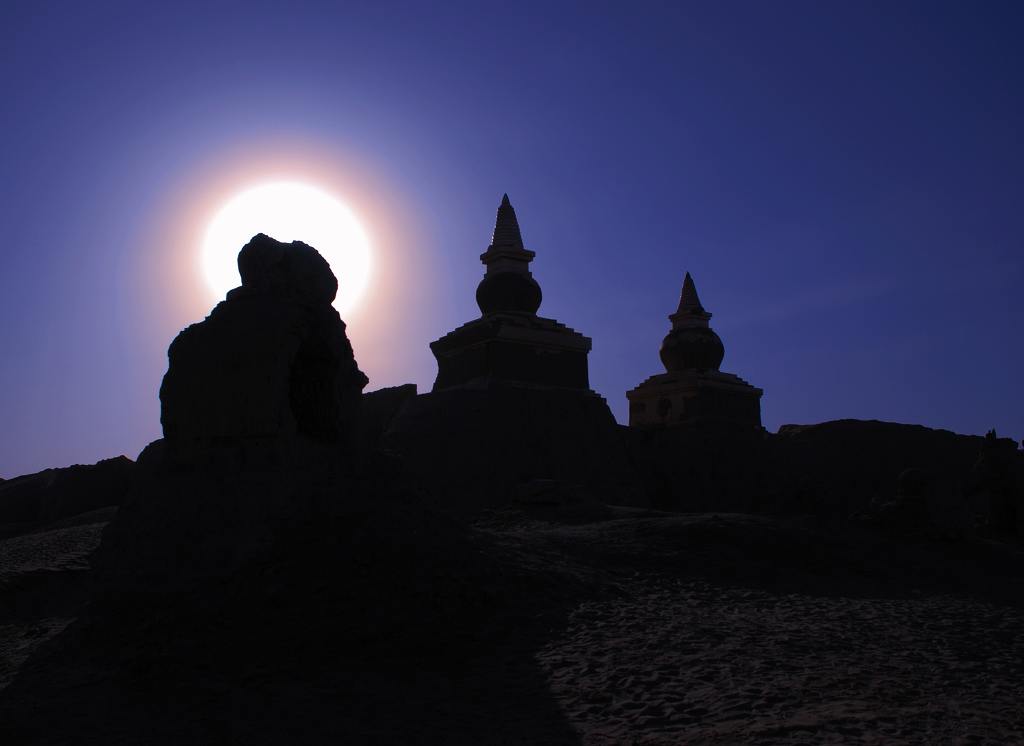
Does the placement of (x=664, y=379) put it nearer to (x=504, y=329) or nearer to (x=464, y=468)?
(x=504, y=329)

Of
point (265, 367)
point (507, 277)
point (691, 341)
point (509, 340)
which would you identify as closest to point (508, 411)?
point (509, 340)

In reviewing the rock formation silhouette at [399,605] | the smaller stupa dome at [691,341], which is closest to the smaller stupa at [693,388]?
the smaller stupa dome at [691,341]

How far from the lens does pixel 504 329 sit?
21.7 metres

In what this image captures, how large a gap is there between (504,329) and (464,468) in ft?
13.2

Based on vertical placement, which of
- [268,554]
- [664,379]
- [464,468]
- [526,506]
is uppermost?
[664,379]

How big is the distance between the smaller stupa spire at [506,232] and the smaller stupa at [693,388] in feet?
19.5

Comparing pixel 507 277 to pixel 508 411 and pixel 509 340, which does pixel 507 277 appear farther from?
pixel 508 411

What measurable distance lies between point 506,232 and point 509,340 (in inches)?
150

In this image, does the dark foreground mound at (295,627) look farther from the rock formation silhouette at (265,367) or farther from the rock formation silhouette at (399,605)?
the rock formation silhouette at (265,367)

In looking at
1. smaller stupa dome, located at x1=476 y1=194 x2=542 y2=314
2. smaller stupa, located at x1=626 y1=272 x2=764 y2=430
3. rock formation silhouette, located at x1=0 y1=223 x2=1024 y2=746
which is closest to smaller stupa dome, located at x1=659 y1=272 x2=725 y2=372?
smaller stupa, located at x1=626 y1=272 x2=764 y2=430

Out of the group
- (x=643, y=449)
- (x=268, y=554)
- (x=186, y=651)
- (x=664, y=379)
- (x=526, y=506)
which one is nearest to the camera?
(x=186, y=651)

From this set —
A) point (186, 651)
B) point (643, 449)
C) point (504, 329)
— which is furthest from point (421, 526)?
point (643, 449)

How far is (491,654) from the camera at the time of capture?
627cm

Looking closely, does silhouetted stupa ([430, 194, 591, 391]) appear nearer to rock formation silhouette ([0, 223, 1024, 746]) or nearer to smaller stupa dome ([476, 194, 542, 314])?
smaller stupa dome ([476, 194, 542, 314])
